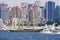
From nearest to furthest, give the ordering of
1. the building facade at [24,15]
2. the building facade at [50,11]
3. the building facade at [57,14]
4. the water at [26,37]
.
Answer: the water at [26,37]
the building facade at [50,11]
the building facade at [57,14]
the building facade at [24,15]

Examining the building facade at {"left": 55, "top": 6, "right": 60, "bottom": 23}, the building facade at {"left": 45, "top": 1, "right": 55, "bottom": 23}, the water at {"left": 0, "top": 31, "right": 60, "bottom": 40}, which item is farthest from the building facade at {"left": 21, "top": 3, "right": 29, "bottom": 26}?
the building facade at {"left": 55, "top": 6, "right": 60, "bottom": 23}

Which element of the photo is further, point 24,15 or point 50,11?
point 24,15

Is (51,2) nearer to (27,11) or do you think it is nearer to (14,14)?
(27,11)

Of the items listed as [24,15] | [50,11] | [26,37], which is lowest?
[26,37]

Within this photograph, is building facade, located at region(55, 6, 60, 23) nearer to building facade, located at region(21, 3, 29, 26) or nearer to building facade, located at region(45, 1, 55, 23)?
building facade, located at region(45, 1, 55, 23)

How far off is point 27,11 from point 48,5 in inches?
39.0

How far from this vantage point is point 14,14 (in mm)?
9828

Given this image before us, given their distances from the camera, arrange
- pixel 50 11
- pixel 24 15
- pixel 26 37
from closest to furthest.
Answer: pixel 26 37 < pixel 50 11 < pixel 24 15

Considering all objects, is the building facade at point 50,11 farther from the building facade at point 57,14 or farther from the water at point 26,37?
the water at point 26,37

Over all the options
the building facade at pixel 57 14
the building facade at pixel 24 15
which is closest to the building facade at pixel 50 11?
the building facade at pixel 57 14

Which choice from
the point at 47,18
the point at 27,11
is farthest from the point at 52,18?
the point at 27,11

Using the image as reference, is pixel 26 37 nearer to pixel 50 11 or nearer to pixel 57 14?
pixel 50 11

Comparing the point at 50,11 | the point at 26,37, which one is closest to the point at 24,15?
the point at 50,11

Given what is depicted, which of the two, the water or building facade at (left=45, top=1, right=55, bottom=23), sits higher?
building facade at (left=45, top=1, right=55, bottom=23)
